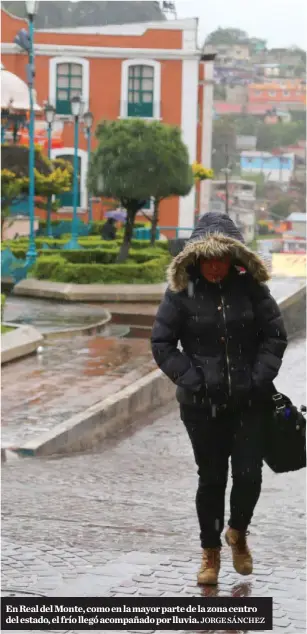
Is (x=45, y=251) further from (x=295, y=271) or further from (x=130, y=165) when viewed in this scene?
(x=295, y=271)

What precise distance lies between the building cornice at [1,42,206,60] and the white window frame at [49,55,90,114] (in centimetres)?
16

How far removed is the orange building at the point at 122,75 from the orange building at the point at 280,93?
44.2m

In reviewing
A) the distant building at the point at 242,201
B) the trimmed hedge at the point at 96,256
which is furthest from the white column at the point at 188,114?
the distant building at the point at 242,201

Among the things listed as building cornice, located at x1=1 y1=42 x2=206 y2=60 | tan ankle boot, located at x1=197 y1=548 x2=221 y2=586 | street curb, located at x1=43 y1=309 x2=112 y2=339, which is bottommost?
street curb, located at x1=43 y1=309 x2=112 y2=339

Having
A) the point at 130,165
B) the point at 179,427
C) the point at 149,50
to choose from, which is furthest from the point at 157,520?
the point at 149,50

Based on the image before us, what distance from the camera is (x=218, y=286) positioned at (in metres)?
5.07

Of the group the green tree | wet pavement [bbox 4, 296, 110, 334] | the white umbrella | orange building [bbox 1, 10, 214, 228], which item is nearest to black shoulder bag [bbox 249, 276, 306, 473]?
wet pavement [bbox 4, 296, 110, 334]

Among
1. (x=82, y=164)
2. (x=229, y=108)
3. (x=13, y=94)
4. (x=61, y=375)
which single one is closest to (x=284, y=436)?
(x=61, y=375)

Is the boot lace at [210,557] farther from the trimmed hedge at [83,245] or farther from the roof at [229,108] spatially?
the roof at [229,108]

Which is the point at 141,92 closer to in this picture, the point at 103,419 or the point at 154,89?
the point at 154,89

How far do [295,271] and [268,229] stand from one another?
3166 centimetres

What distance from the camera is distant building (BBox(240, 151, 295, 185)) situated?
81.5 meters

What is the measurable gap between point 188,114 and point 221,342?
3947 centimetres

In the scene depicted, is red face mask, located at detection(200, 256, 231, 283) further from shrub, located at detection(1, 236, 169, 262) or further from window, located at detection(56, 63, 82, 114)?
window, located at detection(56, 63, 82, 114)
